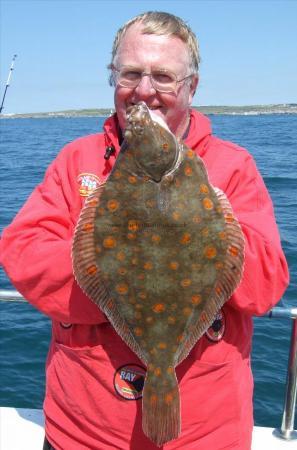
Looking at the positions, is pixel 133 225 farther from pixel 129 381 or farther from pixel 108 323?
pixel 129 381

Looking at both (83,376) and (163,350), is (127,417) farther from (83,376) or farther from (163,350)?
(163,350)

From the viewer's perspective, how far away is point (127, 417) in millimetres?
2648

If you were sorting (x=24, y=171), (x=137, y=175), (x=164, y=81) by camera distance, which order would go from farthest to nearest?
1. (x=24, y=171)
2. (x=164, y=81)
3. (x=137, y=175)

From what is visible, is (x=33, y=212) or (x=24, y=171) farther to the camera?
(x=24, y=171)

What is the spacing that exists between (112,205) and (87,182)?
48cm

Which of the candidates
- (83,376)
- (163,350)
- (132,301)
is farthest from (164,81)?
(83,376)

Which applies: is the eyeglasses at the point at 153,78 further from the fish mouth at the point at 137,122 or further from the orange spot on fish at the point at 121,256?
the orange spot on fish at the point at 121,256

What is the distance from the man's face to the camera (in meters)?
2.62

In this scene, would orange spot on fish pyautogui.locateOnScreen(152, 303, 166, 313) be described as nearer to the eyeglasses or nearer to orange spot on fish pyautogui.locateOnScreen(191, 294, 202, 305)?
orange spot on fish pyautogui.locateOnScreen(191, 294, 202, 305)

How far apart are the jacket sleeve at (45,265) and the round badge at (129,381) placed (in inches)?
11.6

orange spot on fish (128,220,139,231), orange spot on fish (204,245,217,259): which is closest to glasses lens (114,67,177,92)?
orange spot on fish (128,220,139,231)

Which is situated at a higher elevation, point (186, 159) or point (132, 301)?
Result: point (186, 159)

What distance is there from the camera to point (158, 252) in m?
2.39

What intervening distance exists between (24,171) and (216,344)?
24.1m
